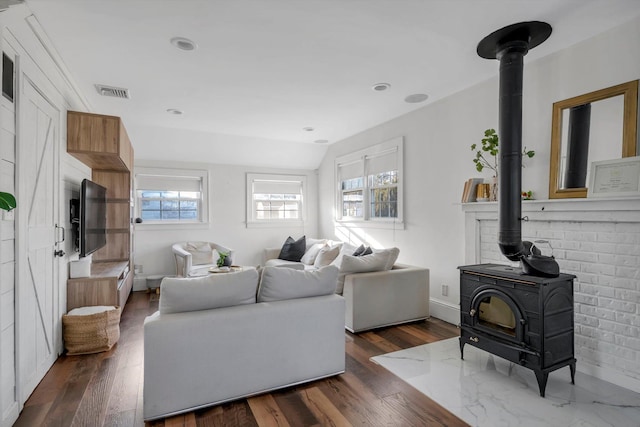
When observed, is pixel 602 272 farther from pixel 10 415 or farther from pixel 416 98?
pixel 10 415

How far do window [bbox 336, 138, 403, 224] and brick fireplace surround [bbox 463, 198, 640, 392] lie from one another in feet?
6.45

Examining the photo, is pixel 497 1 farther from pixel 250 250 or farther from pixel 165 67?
pixel 250 250

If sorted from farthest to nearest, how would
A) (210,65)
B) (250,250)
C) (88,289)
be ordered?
(250,250) < (88,289) < (210,65)

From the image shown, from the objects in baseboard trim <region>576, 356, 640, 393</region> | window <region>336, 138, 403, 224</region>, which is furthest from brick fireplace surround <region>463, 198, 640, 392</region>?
window <region>336, 138, 403, 224</region>

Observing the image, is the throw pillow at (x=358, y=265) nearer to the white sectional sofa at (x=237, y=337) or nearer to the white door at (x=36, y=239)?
the white sectional sofa at (x=237, y=337)

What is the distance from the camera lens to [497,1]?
210 centimetres

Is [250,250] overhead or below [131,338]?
overhead

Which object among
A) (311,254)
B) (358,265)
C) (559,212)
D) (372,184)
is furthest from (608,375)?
(311,254)

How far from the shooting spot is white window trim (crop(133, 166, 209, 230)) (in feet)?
18.2

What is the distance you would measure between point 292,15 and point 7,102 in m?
1.79

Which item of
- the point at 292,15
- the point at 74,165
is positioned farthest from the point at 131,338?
the point at 292,15

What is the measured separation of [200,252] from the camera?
18.2 ft

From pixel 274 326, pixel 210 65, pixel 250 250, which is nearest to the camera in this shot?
pixel 274 326

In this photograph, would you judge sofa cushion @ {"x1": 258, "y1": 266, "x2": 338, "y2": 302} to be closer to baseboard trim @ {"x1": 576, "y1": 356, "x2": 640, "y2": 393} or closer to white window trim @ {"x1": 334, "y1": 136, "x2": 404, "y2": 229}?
baseboard trim @ {"x1": 576, "y1": 356, "x2": 640, "y2": 393}
